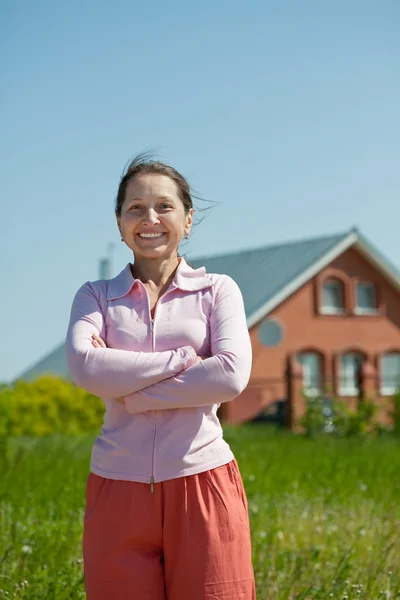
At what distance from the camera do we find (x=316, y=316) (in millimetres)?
27688

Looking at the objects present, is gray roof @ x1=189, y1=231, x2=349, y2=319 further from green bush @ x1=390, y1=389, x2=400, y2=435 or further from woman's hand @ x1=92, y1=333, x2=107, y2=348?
woman's hand @ x1=92, y1=333, x2=107, y2=348

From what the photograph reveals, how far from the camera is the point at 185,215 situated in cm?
324

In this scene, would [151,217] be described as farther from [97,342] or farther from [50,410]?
[50,410]

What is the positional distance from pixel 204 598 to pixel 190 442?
0.51 m

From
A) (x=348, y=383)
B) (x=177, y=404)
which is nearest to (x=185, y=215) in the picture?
(x=177, y=404)

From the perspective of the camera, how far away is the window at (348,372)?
27.7 metres

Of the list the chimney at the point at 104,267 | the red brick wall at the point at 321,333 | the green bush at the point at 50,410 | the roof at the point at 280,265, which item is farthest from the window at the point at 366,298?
the green bush at the point at 50,410

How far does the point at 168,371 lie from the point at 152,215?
557 mm

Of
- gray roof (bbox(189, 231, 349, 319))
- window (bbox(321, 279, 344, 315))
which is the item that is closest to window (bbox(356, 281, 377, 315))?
window (bbox(321, 279, 344, 315))

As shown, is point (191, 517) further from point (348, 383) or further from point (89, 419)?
point (348, 383)

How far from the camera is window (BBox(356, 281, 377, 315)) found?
29344 millimetres

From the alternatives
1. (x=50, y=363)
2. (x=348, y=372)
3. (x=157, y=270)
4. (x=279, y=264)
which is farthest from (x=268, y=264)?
(x=157, y=270)

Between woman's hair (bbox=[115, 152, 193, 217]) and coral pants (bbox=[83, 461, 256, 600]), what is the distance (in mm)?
984

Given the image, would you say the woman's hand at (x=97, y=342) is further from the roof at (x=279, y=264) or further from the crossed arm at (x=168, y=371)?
the roof at (x=279, y=264)
